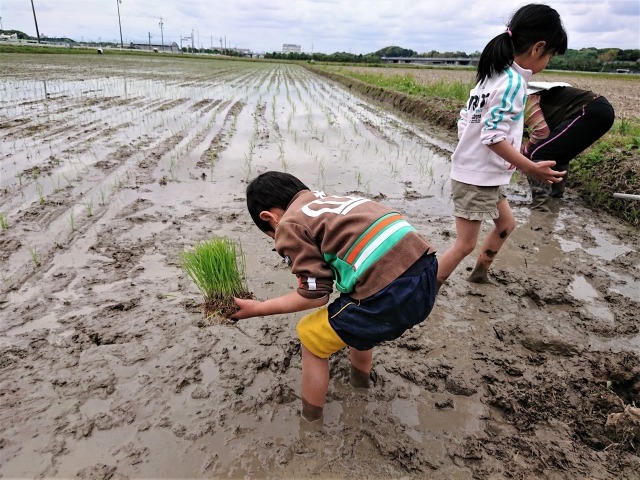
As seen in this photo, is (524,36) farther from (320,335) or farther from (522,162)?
(320,335)

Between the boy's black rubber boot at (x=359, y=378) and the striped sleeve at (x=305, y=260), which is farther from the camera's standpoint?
the boy's black rubber boot at (x=359, y=378)

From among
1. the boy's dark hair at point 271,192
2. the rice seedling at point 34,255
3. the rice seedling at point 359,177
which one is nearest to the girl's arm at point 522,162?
the boy's dark hair at point 271,192

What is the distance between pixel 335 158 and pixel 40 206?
3456mm

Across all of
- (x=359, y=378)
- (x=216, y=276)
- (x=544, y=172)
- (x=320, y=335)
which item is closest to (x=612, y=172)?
(x=544, y=172)

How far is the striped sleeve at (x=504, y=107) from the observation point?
1905mm

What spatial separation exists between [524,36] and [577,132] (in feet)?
6.20

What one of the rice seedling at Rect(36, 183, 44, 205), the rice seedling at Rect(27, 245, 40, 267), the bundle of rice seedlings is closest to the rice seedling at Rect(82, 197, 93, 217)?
the rice seedling at Rect(36, 183, 44, 205)

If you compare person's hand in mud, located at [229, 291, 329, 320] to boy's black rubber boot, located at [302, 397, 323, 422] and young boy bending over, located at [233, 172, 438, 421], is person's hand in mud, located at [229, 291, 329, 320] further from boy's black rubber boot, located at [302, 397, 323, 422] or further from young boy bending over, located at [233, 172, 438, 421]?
boy's black rubber boot, located at [302, 397, 323, 422]

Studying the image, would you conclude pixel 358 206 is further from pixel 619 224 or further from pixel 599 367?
pixel 619 224

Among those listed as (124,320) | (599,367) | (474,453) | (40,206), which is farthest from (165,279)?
(599,367)

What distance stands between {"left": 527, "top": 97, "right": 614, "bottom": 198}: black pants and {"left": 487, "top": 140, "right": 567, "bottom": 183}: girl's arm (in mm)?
1727

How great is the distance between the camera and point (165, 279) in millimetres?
2588

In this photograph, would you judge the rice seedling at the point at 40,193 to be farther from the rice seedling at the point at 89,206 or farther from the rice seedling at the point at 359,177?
the rice seedling at the point at 359,177

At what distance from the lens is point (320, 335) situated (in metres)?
1.48
